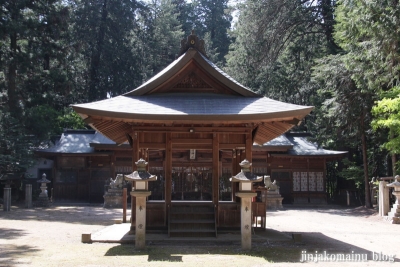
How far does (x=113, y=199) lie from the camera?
2359 centimetres

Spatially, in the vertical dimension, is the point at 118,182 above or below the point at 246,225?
above

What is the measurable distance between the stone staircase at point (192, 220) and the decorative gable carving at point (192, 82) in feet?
11.0

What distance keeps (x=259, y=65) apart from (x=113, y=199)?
13516 mm

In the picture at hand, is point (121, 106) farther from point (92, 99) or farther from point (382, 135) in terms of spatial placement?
point (92, 99)

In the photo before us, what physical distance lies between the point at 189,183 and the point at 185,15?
41.0 meters

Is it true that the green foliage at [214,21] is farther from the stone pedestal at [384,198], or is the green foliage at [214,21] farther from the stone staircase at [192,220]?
the stone staircase at [192,220]

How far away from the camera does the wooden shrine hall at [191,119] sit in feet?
33.5

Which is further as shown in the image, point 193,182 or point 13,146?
point 13,146

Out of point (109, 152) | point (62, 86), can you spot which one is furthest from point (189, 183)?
point (62, 86)

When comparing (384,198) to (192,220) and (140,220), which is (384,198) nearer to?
(192,220)

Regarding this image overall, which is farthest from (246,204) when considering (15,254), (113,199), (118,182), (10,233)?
(113,199)

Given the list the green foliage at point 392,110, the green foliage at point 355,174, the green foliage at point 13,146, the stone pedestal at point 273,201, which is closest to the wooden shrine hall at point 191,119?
the green foliage at point 392,110

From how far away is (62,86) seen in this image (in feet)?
90.5

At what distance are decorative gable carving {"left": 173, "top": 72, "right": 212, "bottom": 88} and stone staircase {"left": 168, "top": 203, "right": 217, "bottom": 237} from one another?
3.35 metres
